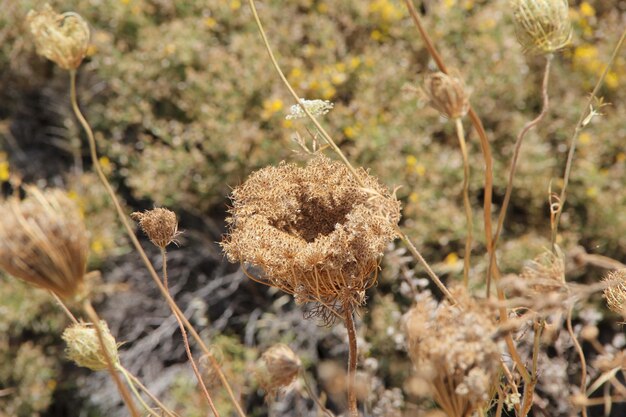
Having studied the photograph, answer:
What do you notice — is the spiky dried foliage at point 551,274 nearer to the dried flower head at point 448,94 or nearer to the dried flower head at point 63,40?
the dried flower head at point 448,94

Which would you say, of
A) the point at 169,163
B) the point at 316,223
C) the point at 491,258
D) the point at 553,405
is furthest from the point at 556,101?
the point at 491,258

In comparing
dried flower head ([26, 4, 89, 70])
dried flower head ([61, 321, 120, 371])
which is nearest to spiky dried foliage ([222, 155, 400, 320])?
dried flower head ([61, 321, 120, 371])

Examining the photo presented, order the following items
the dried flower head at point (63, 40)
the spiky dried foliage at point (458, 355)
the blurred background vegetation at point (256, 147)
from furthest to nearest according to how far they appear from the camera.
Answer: the blurred background vegetation at point (256, 147), the dried flower head at point (63, 40), the spiky dried foliage at point (458, 355)

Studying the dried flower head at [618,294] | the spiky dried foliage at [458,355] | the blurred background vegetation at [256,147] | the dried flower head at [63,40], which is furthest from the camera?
the blurred background vegetation at [256,147]

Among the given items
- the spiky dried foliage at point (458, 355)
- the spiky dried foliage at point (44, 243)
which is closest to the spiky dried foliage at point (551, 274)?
the spiky dried foliage at point (458, 355)

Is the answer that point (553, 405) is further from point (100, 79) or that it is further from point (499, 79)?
point (100, 79)

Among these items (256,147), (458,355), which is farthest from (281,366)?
(256,147)

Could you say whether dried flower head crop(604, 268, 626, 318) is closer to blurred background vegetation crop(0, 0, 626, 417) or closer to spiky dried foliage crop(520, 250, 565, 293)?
spiky dried foliage crop(520, 250, 565, 293)
